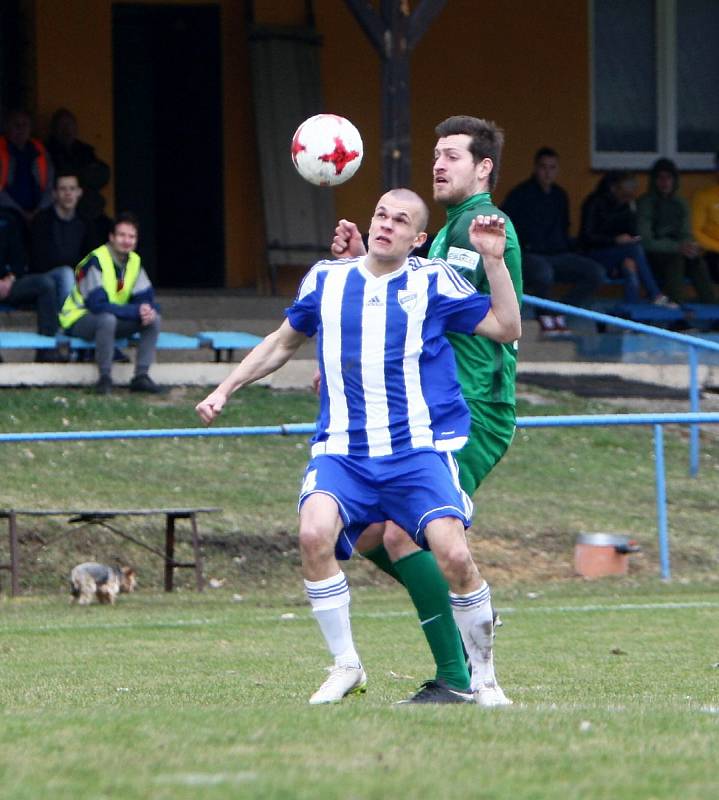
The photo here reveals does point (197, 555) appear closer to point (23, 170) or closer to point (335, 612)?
point (335, 612)

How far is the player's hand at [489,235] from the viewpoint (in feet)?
20.9

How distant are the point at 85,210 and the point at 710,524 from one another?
698 cm

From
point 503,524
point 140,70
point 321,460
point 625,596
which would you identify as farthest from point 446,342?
point 140,70

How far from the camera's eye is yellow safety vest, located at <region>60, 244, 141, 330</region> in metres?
15.6

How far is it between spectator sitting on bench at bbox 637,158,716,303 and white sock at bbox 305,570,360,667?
13.4 m

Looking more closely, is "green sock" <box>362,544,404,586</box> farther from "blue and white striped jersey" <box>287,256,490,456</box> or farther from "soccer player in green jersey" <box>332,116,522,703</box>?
"blue and white striped jersey" <box>287,256,490,456</box>

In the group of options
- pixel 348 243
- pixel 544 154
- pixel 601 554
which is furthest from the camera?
pixel 544 154

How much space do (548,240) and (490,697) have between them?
41.5 ft

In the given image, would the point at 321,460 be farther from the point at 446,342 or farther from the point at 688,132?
the point at 688,132

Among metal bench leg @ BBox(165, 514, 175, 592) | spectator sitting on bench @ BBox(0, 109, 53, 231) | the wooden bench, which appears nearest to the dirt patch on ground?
the wooden bench

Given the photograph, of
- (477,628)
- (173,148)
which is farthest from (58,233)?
(477,628)

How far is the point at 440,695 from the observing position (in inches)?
257

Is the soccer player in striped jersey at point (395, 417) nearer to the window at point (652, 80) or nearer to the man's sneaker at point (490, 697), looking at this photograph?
the man's sneaker at point (490, 697)

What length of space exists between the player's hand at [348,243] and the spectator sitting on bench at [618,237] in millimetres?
12267
